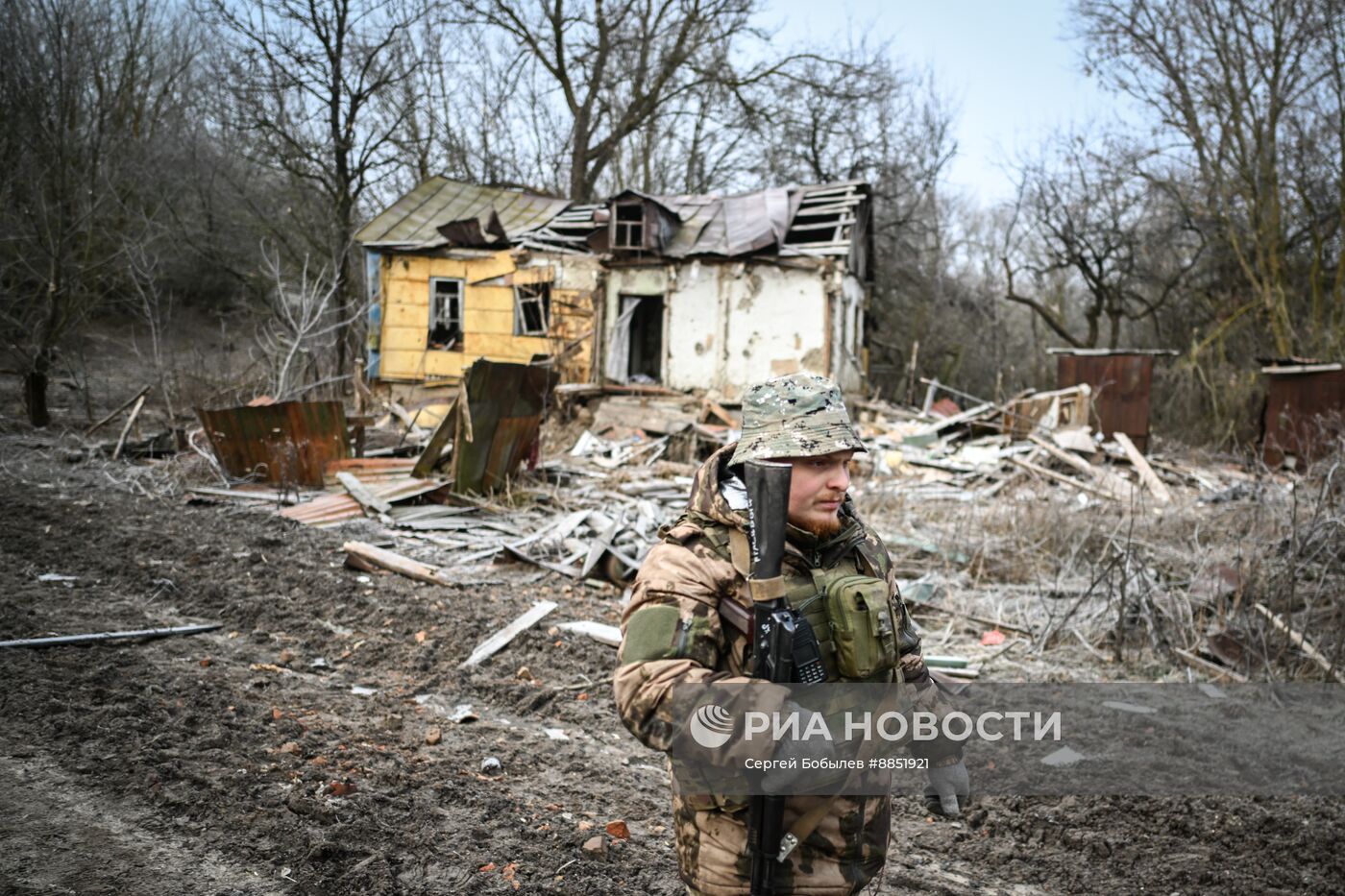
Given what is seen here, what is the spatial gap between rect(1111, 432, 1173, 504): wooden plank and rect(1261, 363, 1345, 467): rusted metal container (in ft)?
7.96

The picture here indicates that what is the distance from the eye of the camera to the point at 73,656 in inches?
177

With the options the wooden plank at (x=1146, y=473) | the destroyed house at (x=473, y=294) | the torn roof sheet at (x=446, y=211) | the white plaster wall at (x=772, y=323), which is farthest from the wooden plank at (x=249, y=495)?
the wooden plank at (x=1146, y=473)

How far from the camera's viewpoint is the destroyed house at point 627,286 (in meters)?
17.0

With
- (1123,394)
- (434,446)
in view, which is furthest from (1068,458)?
(434,446)

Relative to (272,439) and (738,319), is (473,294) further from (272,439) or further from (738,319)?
(272,439)

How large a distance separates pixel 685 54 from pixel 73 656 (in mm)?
24579

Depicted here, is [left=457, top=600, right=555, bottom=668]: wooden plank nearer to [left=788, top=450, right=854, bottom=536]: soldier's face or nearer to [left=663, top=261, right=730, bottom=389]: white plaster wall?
[left=788, top=450, right=854, bottom=536]: soldier's face

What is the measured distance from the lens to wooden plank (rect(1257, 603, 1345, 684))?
512cm

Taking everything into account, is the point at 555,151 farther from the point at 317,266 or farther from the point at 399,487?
the point at 399,487

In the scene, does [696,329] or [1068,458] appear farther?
[696,329]

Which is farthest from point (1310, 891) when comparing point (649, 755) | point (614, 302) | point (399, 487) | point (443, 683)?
point (614, 302)

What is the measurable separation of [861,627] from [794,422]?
0.50 meters

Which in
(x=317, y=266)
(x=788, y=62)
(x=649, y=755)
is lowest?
(x=649, y=755)

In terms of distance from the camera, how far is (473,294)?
18688 millimetres
